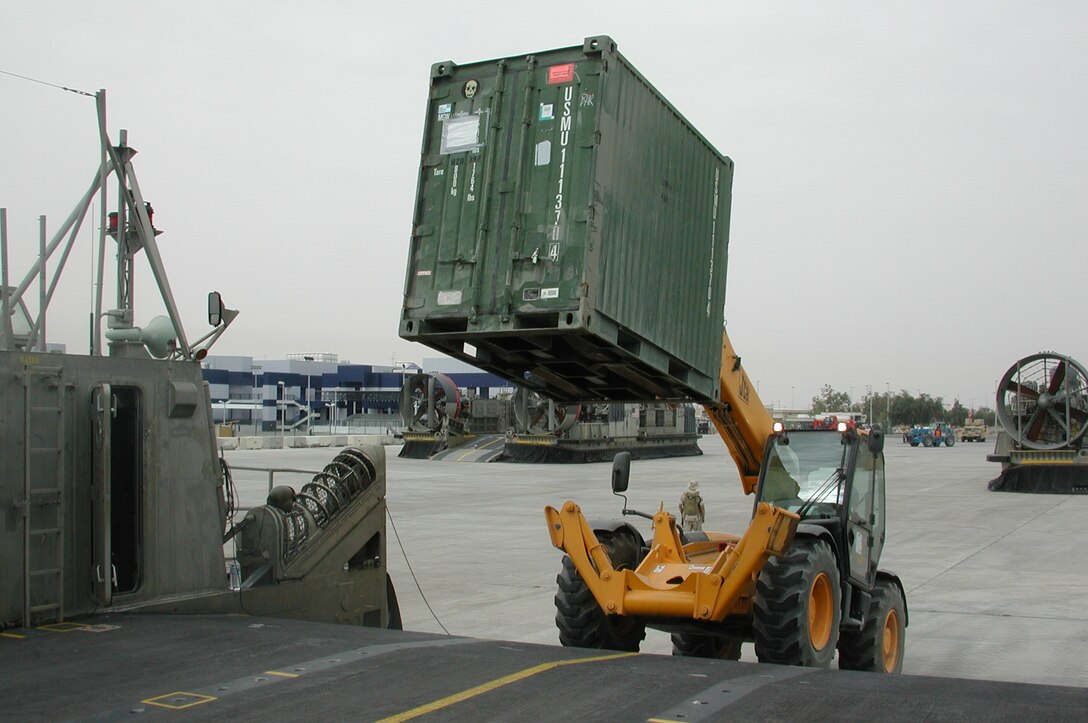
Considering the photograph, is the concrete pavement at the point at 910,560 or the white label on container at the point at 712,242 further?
the concrete pavement at the point at 910,560

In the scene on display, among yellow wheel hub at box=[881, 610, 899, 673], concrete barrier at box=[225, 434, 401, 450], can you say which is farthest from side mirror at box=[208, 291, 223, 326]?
concrete barrier at box=[225, 434, 401, 450]

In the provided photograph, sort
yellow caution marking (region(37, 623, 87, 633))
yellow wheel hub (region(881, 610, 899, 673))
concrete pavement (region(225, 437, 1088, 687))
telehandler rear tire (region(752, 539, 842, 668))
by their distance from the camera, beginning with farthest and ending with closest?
concrete pavement (region(225, 437, 1088, 687))
yellow wheel hub (region(881, 610, 899, 673))
telehandler rear tire (region(752, 539, 842, 668))
yellow caution marking (region(37, 623, 87, 633))

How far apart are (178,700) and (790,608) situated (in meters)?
3.72

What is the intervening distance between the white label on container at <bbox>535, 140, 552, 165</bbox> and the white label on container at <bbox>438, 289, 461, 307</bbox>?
3.76 feet

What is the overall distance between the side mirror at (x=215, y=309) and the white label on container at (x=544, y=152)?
250 cm

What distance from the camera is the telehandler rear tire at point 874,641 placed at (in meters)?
8.01

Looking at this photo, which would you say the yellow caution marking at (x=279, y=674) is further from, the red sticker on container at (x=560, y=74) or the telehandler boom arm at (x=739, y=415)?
the telehandler boom arm at (x=739, y=415)

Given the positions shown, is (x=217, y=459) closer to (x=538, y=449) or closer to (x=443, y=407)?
(x=538, y=449)

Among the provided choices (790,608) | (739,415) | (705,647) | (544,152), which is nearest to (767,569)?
(790,608)

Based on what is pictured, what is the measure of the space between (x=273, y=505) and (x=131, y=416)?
5.62 ft

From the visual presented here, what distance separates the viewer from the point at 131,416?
6.86m

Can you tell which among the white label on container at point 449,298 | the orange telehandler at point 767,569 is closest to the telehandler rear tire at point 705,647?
the orange telehandler at point 767,569

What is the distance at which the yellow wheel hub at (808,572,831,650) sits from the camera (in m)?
7.18

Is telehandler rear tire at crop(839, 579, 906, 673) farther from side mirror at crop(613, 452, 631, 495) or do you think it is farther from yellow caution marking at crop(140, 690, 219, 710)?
yellow caution marking at crop(140, 690, 219, 710)
